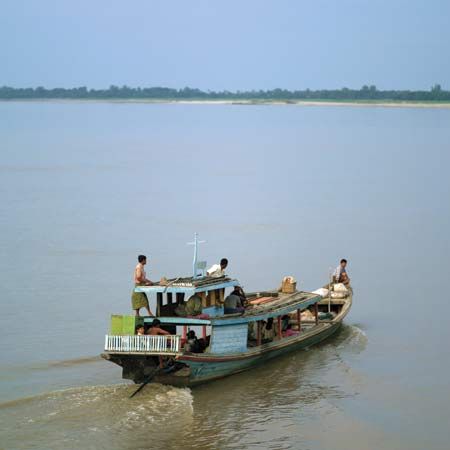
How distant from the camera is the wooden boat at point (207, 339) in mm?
16188

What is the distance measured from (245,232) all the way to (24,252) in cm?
713

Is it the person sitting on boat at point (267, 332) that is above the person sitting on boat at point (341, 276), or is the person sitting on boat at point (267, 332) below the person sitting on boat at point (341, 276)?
below

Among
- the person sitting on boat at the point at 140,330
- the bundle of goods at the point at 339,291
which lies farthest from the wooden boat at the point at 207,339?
the bundle of goods at the point at 339,291

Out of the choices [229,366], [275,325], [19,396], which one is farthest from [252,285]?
[19,396]

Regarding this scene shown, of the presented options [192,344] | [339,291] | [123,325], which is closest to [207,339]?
[192,344]

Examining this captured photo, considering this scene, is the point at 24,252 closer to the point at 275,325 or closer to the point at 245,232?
the point at 245,232

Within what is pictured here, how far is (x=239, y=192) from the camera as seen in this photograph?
4288 cm

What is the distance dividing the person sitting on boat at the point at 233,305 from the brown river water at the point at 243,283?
46.4 inches

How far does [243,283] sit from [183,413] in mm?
9082

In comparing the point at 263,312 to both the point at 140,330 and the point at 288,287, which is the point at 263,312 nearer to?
the point at 288,287

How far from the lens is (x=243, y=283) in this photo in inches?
984

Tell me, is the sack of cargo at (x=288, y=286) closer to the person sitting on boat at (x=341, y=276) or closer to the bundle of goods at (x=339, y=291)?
the bundle of goods at (x=339, y=291)

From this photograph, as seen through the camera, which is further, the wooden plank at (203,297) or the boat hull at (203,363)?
the wooden plank at (203,297)

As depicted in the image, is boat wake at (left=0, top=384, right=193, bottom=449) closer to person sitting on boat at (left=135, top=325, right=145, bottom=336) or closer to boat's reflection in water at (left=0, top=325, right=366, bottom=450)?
boat's reflection in water at (left=0, top=325, right=366, bottom=450)
